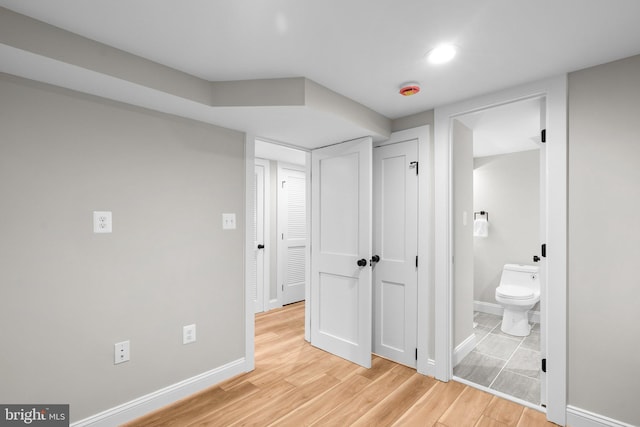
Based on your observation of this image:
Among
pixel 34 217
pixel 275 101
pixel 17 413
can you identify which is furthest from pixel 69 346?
pixel 275 101

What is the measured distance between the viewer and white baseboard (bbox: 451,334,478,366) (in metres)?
2.62

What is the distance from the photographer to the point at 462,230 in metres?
2.75

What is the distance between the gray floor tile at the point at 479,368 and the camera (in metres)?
2.43

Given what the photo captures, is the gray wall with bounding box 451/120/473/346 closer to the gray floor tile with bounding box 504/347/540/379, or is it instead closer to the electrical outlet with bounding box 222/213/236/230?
the gray floor tile with bounding box 504/347/540/379

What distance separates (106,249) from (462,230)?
2.83 meters

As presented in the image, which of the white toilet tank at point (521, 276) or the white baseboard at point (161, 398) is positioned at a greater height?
the white toilet tank at point (521, 276)

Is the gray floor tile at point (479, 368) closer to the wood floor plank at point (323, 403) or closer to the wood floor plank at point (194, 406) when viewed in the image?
the wood floor plank at point (323, 403)

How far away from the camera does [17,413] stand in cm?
155

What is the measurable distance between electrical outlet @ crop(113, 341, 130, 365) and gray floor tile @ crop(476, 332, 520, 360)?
10.1 feet

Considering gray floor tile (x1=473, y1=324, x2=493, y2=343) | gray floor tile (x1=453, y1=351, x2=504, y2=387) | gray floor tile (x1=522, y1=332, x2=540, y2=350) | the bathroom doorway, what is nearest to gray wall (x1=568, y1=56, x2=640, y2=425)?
the bathroom doorway

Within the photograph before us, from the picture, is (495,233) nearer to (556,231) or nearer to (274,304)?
(556,231)

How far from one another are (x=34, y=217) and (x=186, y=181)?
0.86 metres

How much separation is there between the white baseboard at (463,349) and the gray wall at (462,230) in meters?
0.04

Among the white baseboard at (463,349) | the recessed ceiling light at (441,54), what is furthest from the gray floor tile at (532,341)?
the recessed ceiling light at (441,54)
